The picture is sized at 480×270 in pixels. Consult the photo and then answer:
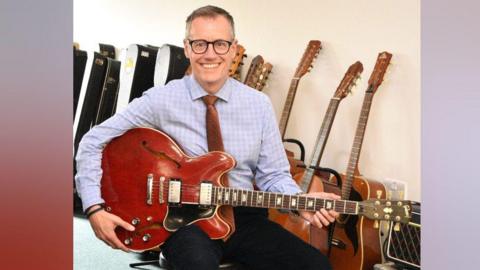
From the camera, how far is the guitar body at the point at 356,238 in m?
2.26

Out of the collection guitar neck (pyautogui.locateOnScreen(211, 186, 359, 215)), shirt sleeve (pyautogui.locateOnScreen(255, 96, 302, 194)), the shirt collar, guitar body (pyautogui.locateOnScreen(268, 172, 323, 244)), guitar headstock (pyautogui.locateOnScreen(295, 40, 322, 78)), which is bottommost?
guitar body (pyautogui.locateOnScreen(268, 172, 323, 244))

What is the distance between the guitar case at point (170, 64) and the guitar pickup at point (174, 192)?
1.82 m

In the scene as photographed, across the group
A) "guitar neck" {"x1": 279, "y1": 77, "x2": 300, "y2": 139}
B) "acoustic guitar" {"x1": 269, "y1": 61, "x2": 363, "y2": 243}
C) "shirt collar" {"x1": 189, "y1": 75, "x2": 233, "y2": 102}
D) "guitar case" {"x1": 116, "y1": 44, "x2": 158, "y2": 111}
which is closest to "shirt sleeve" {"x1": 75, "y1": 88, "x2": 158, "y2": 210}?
"shirt collar" {"x1": 189, "y1": 75, "x2": 233, "y2": 102}

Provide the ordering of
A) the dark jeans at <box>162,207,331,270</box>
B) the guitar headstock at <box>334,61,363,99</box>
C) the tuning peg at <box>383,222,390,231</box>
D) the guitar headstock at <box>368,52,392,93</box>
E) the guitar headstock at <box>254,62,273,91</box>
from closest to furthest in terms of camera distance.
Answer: the dark jeans at <box>162,207,331,270</box> → the tuning peg at <box>383,222,390,231</box> → the guitar headstock at <box>368,52,392,93</box> → the guitar headstock at <box>334,61,363,99</box> → the guitar headstock at <box>254,62,273,91</box>

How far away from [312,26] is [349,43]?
30 centimetres

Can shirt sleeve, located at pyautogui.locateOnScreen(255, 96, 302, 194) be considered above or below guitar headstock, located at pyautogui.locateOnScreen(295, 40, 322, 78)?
below

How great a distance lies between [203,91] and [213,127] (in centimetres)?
12

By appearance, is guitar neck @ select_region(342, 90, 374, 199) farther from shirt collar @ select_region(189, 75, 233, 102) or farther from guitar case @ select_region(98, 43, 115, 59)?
guitar case @ select_region(98, 43, 115, 59)

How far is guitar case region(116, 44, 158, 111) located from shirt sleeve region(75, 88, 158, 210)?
1854 mm

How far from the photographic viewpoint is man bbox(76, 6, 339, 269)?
151cm

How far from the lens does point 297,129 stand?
3.00 meters

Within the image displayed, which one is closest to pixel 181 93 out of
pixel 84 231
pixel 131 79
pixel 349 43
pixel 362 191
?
pixel 362 191
